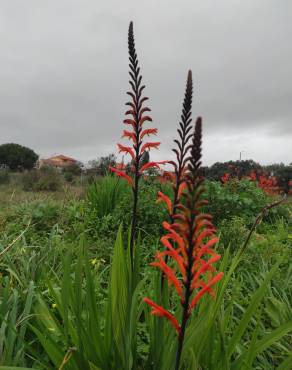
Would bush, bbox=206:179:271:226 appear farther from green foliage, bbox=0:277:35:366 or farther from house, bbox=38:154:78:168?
house, bbox=38:154:78:168

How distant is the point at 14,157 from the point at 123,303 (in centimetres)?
3807

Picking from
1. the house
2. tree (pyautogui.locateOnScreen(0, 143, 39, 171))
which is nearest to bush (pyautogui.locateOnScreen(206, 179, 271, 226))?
the house

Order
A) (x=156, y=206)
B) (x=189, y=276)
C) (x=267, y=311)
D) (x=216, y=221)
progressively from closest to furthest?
1. (x=189, y=276)
2. (x=267, y=311)
3. (x=156, y=206)
4. (x=216, y=221)

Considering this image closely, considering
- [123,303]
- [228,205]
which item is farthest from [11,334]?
[228,205]

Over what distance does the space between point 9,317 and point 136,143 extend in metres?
1.51

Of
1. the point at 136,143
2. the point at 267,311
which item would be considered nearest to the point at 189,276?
the point at 136,143

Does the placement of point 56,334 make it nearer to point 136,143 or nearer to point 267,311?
point 136,143

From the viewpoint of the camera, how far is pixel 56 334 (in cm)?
259

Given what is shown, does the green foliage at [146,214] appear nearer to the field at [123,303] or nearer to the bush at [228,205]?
the field at [123,303]

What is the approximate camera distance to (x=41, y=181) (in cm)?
1914

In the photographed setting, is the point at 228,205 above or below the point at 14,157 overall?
below

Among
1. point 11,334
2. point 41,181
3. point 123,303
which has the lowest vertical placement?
point 11,334

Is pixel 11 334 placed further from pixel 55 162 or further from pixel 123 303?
pixel 55 162

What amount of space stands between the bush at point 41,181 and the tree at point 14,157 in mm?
18157
